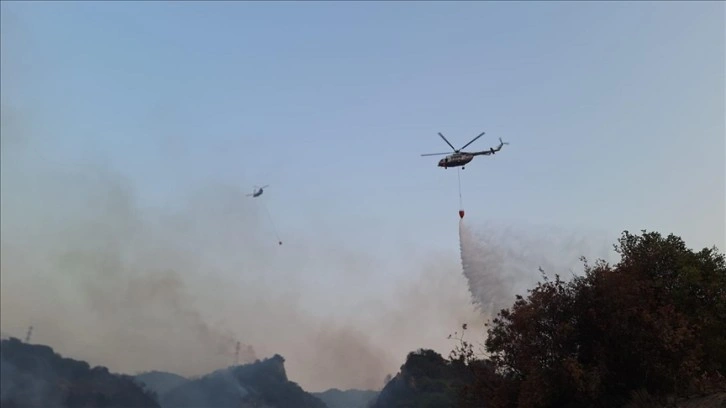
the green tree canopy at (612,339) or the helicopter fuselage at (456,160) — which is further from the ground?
the helicopter fuselage at (456,160)

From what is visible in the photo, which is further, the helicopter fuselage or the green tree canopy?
the helicopter fuselage

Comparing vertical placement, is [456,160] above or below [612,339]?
above

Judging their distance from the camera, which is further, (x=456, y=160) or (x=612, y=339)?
(x=456, y=160)

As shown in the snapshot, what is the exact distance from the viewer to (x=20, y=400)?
191 meters

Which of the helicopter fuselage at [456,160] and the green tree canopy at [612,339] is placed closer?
the green tree canopy at [612,339]

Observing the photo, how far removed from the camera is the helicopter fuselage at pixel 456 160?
54.3 m

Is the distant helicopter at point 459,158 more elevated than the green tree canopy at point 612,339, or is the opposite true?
the distant helicopter at point 459,158

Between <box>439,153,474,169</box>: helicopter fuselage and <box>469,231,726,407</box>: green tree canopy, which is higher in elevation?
<box>439,153,474,169</box>: helicopter fuselage

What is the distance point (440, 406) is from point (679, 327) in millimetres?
162674

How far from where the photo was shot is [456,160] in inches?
2163

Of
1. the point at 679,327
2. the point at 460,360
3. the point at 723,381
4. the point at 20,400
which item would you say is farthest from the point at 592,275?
the point at 20,400

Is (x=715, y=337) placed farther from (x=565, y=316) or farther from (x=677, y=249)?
(x=565, y=316)

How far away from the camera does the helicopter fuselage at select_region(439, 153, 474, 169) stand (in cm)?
5426

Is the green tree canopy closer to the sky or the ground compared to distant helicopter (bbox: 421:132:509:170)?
closer to the ground
